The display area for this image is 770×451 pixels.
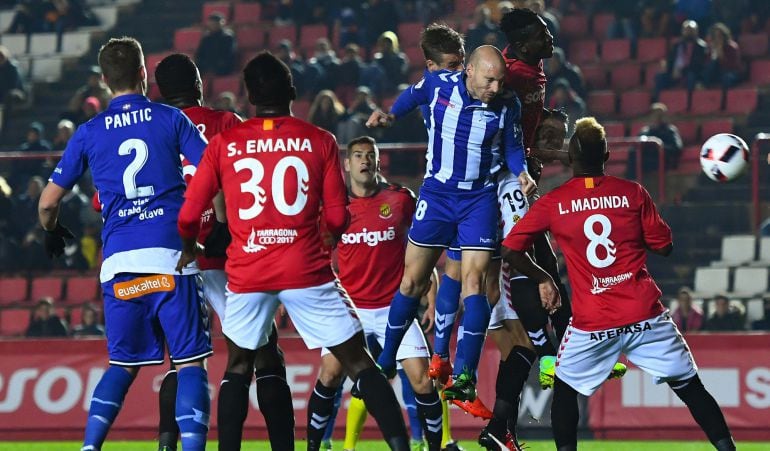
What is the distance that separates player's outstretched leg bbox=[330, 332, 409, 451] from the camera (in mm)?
7918

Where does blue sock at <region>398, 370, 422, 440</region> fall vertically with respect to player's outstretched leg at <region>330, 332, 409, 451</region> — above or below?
below

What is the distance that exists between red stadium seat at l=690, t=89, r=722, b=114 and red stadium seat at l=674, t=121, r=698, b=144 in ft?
1.13

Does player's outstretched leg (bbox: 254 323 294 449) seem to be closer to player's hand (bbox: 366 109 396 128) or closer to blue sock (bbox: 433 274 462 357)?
blue sock (bbox: 433 274 462 357)

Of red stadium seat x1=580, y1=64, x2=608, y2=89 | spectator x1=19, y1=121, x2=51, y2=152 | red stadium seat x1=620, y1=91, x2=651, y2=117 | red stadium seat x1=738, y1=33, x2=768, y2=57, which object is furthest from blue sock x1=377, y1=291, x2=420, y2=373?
red stadium seat x1=738, y1=33, x2=768, y2=57

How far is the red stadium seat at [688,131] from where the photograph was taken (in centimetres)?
2039

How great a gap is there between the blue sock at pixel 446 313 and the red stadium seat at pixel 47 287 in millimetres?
9708

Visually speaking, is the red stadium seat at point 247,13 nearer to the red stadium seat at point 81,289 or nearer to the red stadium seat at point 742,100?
the red stadium seat at point 81,289

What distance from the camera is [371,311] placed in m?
11.4

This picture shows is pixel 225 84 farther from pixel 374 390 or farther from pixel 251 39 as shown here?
pixel 374 390

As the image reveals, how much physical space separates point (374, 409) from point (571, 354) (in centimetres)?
152

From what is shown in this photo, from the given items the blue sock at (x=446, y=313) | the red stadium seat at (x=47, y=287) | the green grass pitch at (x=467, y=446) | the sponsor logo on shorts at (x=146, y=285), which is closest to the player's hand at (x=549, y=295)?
the blue sock at (x=446, y=313)

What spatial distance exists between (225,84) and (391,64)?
3155mm

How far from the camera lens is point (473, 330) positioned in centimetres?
972

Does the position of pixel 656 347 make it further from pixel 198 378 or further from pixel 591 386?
pixel 198 378
